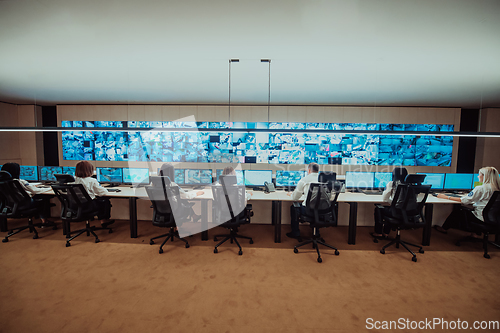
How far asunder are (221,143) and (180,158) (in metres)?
1.09

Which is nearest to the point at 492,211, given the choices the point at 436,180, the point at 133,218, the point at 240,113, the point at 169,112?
the point at 436,180

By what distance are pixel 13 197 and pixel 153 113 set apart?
2.86 meters

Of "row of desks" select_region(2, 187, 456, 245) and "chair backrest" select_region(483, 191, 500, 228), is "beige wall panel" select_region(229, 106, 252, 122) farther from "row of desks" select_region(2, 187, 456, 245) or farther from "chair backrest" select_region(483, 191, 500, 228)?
"chair backrest" select_region(483, 191, 500, 228)

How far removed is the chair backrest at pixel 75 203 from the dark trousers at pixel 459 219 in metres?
6.06

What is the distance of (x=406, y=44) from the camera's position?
6.38 ft

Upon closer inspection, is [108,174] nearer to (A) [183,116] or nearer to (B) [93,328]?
(A) [183,116]

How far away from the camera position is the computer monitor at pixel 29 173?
4164mm

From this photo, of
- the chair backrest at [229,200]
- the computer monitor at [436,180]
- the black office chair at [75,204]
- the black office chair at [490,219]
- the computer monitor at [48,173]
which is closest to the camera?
the black office chair at [490,219]

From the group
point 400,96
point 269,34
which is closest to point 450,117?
point 400,96

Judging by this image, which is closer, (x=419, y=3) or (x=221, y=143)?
(x=419, y=3)

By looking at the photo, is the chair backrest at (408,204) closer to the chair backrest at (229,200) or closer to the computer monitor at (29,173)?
the chair backrest at (229,200)

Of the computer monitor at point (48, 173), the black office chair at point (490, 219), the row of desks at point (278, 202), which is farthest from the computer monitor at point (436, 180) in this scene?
the computer monitor at point (48, 173)

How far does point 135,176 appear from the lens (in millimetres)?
3996

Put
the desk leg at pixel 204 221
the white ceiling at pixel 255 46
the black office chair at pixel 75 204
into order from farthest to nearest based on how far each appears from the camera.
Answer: the desk leg at pixel 204 221 → the black office chair at pixel 75 204 → the white ceiling at pixel 255 46
